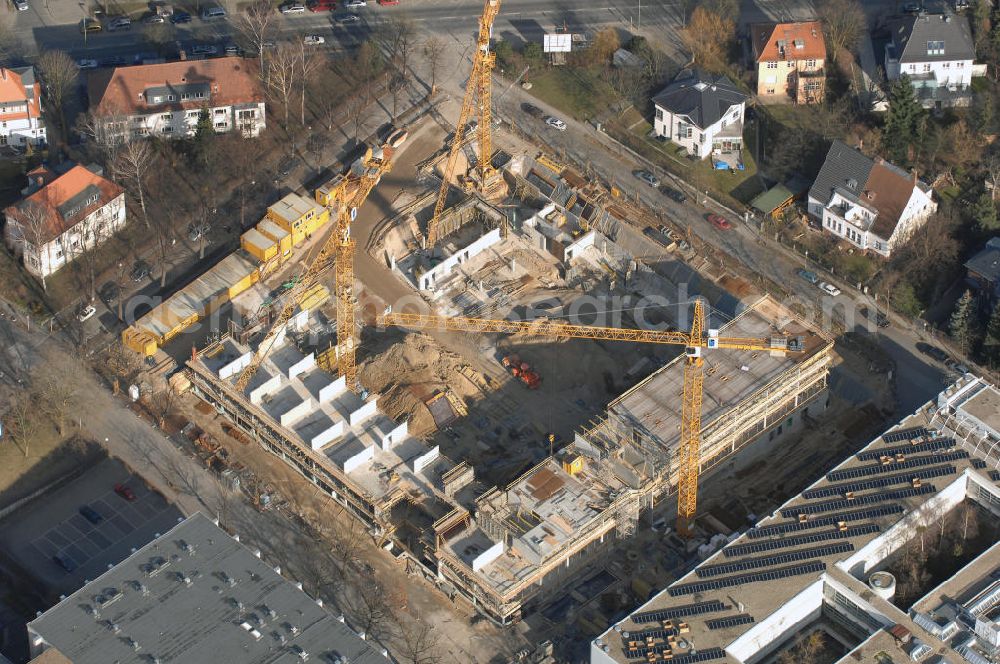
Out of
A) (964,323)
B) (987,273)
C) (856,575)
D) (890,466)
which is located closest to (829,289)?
(964,323)

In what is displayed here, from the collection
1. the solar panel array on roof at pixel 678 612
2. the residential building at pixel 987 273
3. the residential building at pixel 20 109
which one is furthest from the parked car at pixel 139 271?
the residential building at pixel 987 273

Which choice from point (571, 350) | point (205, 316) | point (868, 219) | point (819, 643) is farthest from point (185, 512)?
point (868, 219)

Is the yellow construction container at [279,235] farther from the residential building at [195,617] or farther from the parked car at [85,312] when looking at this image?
the residential building at [195,617]

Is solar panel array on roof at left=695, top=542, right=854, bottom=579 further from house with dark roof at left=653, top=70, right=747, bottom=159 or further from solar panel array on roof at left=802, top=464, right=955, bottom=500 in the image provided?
house with dark roof at left=653, top=70, right=747, bottom=159

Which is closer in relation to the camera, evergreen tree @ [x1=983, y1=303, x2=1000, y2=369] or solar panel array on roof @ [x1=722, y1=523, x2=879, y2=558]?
solar panel array on roof @ [x1=722, y1=523, x2=879, y2=558]

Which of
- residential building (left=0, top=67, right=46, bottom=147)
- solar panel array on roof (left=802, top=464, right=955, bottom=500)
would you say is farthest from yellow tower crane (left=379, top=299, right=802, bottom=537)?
residential building (left=0, top=67, right=46, bottom=147)

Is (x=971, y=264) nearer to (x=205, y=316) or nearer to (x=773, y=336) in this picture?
(x=773, y=336)
